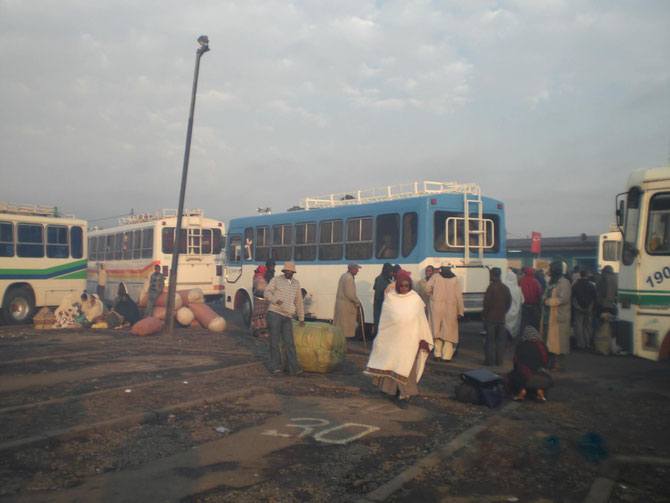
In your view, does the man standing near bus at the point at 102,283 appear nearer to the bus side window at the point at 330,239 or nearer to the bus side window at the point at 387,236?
the bus side window at the point at 330,239

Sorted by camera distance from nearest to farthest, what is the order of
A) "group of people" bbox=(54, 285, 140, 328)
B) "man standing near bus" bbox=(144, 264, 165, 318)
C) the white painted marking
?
the white painted marking, "group of people" bbox=(54, 285, 140, 328), "man standing near bus" bbox=(144, 264, 165, 318)

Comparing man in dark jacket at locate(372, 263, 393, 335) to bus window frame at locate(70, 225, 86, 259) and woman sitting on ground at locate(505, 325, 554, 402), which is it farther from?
bus window frame at locate(70, 225, 86, 259)

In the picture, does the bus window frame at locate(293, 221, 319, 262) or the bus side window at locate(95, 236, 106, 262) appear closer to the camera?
the bus window frame at locate(293, 221, 319, 262)

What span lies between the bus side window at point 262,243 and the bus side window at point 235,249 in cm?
100

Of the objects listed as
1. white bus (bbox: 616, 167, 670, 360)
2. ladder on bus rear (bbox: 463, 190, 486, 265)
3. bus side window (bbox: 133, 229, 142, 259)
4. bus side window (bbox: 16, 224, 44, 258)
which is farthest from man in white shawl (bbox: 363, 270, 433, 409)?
bus side window (bbox: 133, 229, 142, 259)

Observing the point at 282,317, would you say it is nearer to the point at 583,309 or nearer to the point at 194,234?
the point at 583,309

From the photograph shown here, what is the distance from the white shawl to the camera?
7.41m

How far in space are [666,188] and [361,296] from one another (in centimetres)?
761

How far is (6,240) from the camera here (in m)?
17.4

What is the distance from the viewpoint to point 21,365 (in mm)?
10383

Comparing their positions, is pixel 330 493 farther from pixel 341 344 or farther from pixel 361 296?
pixel 361 296

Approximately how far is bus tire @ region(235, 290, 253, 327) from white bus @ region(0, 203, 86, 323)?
503 centimetres

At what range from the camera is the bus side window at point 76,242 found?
18906 millimetres

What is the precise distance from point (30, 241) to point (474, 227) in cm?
1326
